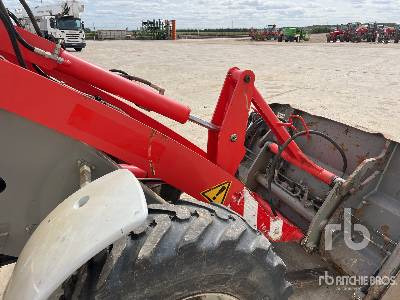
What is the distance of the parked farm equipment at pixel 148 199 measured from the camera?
5.34ft

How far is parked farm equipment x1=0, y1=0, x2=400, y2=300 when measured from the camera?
163 cm

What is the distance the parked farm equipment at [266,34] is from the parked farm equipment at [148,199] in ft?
144

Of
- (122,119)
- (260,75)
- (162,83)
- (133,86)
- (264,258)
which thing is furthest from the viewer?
(260,75)

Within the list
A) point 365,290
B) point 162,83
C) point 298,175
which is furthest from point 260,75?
point 365,290

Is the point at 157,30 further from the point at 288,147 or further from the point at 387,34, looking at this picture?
the point at 288,147

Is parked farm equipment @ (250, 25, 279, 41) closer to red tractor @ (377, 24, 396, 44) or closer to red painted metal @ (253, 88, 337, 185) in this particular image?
red tractor @ (377, 24, 396, 44)

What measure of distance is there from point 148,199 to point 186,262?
2.29 feet

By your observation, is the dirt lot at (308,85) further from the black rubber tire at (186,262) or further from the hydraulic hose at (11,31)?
the hydraulic hose at (11,31)

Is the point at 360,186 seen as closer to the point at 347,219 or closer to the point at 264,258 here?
the point at 347,219

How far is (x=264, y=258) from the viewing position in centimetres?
194

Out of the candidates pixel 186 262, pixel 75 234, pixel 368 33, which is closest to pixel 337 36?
pixel 368 33

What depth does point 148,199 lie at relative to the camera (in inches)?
93.0

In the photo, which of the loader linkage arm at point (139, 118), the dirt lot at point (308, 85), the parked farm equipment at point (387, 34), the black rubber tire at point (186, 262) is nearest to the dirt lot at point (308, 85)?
the dirt lot at point (308, 85)

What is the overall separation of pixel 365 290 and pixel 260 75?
42.2 ft
